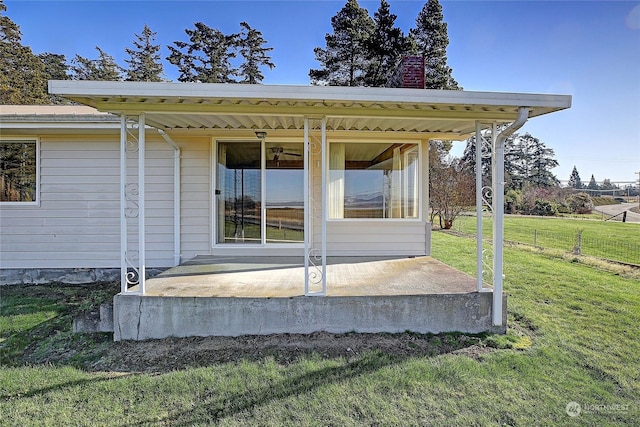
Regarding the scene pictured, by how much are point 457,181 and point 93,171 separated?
14110mm

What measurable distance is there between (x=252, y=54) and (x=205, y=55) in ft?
9.50

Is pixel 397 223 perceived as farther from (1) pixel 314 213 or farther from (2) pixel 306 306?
(2) pixel 306 306

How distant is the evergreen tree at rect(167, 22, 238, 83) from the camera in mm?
20266

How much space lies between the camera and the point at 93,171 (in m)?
6.04

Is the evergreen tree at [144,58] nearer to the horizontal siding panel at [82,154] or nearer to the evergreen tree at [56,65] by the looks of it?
the evergreen tree at [56,65]

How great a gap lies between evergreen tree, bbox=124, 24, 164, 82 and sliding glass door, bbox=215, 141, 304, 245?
20.2m

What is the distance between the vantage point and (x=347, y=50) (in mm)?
17578

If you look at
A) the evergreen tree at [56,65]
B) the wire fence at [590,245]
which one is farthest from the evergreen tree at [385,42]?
the evergreen tree at [56,65]

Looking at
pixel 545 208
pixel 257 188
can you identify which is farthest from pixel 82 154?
pixel 545 208

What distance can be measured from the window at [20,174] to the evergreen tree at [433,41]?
15874mm

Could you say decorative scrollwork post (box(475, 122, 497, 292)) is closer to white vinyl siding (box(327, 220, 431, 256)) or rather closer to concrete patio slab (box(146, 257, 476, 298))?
concrete patio slab (box(146, 257, 476, 298))

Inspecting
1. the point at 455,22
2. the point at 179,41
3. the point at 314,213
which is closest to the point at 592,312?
the point at 314,213

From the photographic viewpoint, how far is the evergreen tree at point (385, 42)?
16922 mm

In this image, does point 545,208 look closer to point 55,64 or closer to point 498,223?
point 498,223
